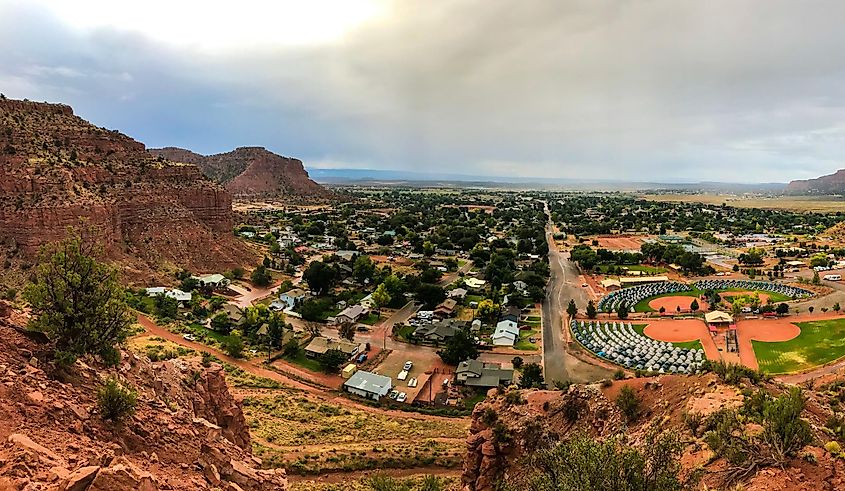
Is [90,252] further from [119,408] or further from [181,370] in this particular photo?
[181,370]

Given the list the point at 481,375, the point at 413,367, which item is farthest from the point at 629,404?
the point at 413,367

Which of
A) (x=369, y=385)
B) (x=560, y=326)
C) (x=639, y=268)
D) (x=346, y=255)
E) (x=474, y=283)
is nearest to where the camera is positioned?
(x=369, y=385)

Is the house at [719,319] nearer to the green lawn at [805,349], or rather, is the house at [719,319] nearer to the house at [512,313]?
the green lawn at [805,349]

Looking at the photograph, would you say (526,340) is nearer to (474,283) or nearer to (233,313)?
(474,283)

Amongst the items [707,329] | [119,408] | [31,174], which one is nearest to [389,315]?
[707,329]

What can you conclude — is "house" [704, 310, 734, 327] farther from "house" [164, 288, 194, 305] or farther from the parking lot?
"house" [164, 288, 194, 305]

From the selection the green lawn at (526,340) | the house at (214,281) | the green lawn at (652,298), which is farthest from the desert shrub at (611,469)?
the house at (214,281)

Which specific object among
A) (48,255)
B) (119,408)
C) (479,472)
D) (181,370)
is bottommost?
(479,472)
